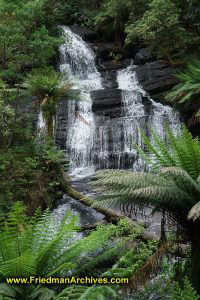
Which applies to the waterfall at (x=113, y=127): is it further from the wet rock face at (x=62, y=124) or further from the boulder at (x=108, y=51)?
the boulder at (x=108, y=51)

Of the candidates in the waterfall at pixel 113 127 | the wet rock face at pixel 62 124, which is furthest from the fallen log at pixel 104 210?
the wet rock face at pixel 62 124

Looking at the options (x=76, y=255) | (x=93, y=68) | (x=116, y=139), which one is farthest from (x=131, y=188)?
(x=93, y=68)

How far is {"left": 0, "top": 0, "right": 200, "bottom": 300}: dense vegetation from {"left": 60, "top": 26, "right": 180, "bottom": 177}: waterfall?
1489mm

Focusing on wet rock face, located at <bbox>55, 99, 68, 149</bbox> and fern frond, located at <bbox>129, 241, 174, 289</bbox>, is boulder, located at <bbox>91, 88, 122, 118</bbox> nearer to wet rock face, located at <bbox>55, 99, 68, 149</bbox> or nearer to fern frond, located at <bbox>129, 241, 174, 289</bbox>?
wet rock face, located at <bbox>55, 99, 68, 149</bbox>

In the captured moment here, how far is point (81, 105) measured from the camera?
14.3 meters

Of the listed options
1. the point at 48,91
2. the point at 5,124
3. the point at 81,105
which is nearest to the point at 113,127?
the point at 81,105

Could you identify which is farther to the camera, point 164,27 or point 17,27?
point 164,27

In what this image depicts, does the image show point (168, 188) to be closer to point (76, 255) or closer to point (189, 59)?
point (76, 255)

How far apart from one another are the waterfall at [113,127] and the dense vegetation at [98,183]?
1489mm

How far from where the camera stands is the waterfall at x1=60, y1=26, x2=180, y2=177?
12125mm

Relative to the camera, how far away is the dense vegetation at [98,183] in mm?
2943

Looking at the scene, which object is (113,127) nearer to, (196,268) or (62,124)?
(62,124)

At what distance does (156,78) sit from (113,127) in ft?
11.7

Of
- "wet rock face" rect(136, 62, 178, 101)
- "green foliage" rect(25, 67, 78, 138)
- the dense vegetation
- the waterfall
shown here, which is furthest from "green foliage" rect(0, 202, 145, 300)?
"wet rock face" rect(136, 62, 178, 101)
